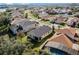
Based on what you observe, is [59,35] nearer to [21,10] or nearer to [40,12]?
[40,12]

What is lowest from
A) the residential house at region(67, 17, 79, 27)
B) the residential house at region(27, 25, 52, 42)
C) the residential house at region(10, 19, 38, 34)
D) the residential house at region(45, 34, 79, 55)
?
the residential house at region(45, 34, 79, 55)

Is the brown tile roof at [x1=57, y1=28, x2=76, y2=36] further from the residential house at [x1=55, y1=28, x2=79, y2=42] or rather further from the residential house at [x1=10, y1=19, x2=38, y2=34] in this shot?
the residential house at [x1=10, y1=19, x2=38, y2=34]

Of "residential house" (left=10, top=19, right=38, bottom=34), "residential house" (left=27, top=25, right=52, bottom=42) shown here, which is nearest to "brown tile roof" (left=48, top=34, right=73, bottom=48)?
"residential house" (left=27, top=25, right=52, bottom=42)

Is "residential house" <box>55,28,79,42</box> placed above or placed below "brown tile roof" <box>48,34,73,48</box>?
above

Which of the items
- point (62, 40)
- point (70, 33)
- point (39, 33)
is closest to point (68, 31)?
point (70, 33)

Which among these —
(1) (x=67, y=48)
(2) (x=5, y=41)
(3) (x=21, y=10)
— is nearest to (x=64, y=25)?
(1) (x=67, y=48)

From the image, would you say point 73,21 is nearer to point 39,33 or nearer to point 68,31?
point 68,31
